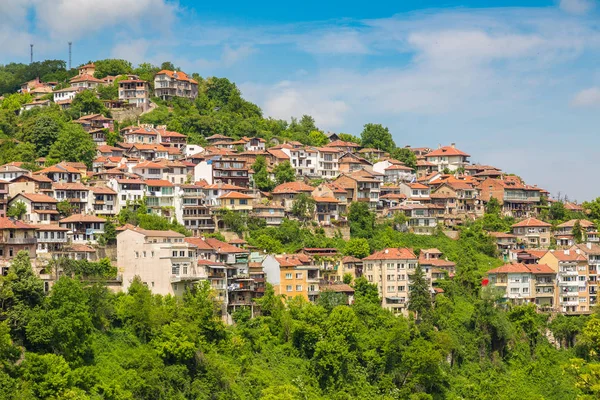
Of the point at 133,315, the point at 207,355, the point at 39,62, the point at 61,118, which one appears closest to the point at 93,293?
the point at 133,315

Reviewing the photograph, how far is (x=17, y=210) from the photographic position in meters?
64.1

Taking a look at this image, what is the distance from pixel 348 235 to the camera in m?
78.6

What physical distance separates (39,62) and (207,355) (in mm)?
68309

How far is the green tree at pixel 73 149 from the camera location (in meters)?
80.2

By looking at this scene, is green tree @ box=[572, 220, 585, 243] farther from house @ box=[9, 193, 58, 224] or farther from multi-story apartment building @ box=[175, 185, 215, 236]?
house @ box=[9, 193, 58, 224]

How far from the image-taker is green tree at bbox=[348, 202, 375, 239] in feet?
259

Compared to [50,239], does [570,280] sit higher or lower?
lower

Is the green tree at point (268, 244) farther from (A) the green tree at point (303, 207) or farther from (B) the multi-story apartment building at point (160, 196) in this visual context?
(B) the multi-story apartment building at point (160, 196)

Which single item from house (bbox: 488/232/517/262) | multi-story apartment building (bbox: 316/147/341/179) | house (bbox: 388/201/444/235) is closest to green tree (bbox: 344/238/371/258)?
house (bbox: 388/201/444/235)

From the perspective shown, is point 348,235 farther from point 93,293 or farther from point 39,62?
point 39,62

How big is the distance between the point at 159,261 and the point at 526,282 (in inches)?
1182

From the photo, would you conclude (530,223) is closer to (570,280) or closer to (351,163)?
(570,280)

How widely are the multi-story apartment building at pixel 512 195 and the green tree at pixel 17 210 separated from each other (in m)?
41.7

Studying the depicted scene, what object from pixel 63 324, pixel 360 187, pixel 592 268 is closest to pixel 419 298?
pixel 360 187
